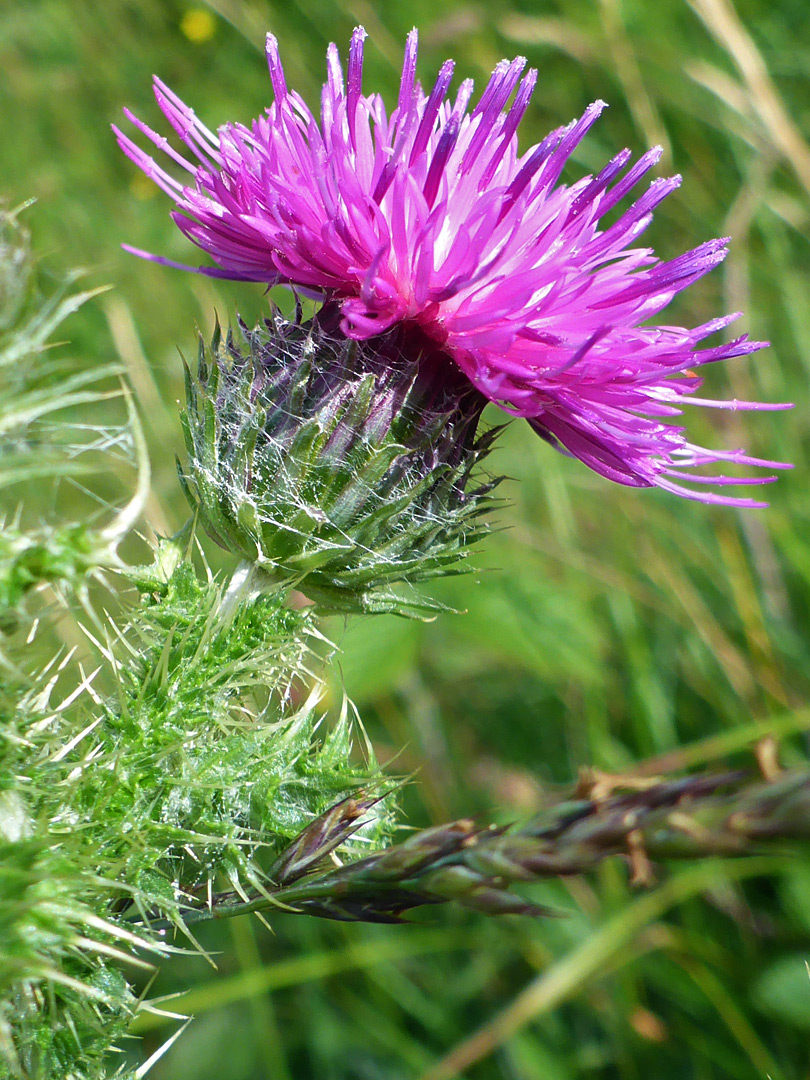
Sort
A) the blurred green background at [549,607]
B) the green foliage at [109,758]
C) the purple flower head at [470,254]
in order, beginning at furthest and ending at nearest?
1. the blurred green background at [549,607]
2. the purple flower head at [470,254]
3. the green foliage at [109,758]

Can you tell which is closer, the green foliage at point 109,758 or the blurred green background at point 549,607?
the green foliage at point 109,758

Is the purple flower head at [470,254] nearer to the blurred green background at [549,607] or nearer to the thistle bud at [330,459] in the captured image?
the thistle bud at [330,459]

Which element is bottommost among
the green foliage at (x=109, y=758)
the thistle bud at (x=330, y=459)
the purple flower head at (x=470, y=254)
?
the green foliage at (x=109, y=758)

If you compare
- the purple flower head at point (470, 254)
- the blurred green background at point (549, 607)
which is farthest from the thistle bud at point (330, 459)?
the blurred green background at point (549, 607)

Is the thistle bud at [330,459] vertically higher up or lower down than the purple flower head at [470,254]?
lower down

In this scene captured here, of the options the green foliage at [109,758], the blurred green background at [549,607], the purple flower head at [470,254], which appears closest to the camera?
the green foliage at [109,758]

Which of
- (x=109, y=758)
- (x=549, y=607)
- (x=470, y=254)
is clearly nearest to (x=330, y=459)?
(x=470, y=254)

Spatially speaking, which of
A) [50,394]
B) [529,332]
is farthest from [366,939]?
[50,394]
